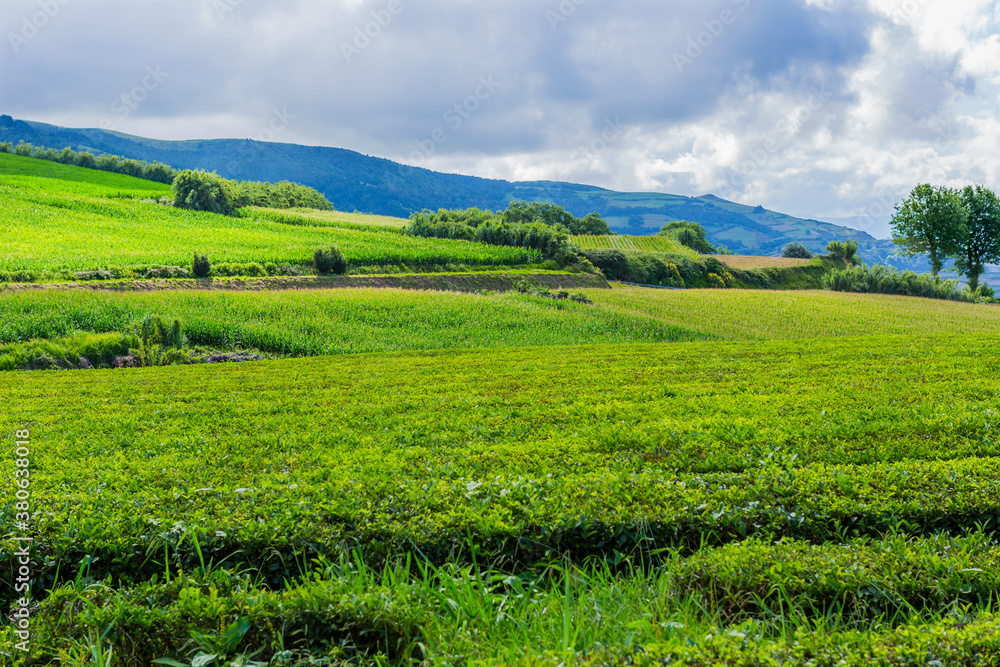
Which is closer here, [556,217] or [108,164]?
[108,164]

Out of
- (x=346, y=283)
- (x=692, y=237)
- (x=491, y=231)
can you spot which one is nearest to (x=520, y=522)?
(x=346, y=283)

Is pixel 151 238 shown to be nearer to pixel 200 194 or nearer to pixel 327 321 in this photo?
pixel 200 194

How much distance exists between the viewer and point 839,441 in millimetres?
6273

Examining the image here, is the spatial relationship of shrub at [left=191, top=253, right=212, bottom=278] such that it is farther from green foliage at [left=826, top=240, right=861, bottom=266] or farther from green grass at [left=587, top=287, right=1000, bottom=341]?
green foliage at [left=826, top=240, right=861, bottom=266]

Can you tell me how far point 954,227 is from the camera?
5412 centimetres

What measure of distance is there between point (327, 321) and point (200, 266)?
13786 millimetres

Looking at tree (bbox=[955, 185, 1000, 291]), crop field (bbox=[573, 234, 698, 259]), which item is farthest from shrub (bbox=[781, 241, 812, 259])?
tree (bbox=[955, 185, 1000, 291])

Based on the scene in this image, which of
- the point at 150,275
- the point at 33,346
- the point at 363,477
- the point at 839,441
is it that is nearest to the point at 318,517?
the point at 363,477

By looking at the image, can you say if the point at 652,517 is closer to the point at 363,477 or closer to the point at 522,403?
the point at 363,477

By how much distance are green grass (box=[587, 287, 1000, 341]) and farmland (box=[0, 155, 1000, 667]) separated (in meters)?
12.8

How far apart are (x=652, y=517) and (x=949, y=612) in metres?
1.81

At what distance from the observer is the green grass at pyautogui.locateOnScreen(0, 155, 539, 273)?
32312 millimetres

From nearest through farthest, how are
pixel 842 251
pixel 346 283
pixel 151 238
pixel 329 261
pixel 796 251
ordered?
pixel 346 283 → pixel 329 261 → pixel 151 238 → pixel 842 251 → pixel 796 251

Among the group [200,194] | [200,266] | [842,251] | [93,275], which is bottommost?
[93,275]
